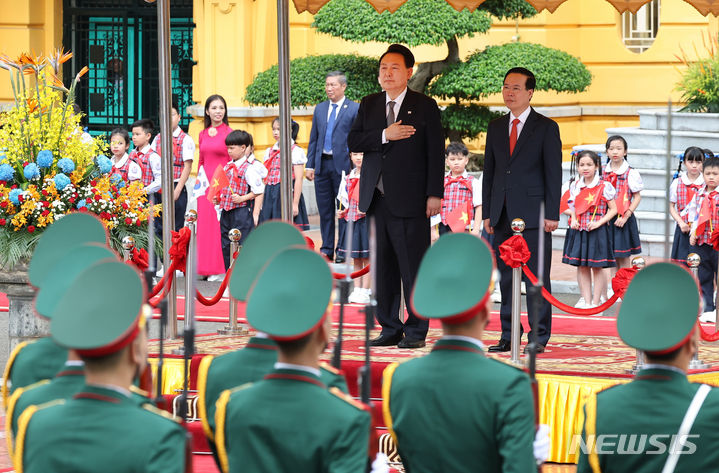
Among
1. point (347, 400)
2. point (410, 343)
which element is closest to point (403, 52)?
point (410, 343)

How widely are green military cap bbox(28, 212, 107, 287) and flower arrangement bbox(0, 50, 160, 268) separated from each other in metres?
3.15

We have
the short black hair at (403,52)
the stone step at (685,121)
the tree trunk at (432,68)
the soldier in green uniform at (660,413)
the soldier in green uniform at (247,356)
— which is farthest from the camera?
the stone step at (685,121)

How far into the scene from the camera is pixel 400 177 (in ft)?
24.4

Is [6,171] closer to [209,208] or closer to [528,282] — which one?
[528,282]

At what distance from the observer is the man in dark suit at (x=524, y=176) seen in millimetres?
7418

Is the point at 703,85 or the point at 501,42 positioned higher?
the point at 501,42

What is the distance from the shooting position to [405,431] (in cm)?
381

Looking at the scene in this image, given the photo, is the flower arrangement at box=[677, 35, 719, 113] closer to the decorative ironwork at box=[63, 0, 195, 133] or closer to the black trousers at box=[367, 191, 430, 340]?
the decorative ironwork at box=[63, 0, 195, 133]

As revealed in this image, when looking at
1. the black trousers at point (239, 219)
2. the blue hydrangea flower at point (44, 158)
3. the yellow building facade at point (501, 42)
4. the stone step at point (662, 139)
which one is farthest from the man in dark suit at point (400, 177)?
the yellow building facade at point (501, 42)

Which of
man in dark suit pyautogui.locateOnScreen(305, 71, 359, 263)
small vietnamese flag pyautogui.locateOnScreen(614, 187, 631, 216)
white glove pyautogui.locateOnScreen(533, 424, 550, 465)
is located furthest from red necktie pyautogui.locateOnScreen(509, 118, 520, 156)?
man in dark suit pyautogui.locateOnScreen(305, 71, 359, 263)

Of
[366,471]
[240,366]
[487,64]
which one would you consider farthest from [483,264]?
[487,64]

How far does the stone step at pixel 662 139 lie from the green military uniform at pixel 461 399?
1113 centimetres

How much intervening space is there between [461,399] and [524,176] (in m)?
3.89

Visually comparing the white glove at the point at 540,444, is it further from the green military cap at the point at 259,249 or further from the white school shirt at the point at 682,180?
the white school shirt at the point at 682,180
